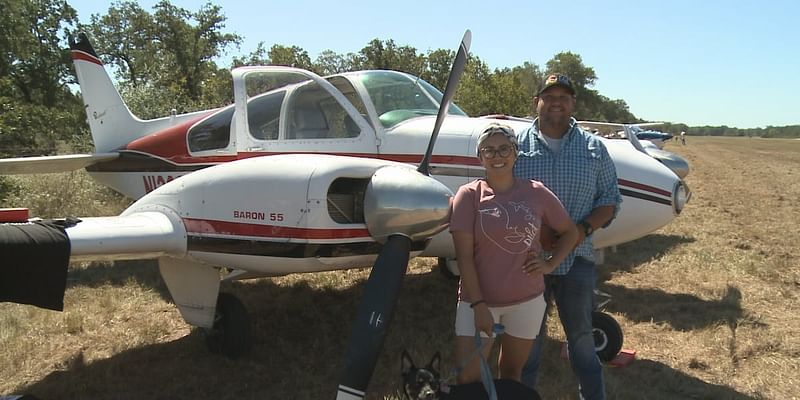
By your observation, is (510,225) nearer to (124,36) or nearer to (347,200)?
(347,200)

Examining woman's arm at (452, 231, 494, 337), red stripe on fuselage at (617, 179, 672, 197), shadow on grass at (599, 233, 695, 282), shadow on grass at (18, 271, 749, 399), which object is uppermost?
red stripe on fuselage at (617, 179, 672, 197)

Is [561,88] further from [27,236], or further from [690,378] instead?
[27,236]

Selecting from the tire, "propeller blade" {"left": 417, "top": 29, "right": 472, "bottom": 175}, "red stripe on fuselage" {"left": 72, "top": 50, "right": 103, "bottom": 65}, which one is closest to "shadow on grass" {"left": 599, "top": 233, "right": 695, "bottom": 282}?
the tire

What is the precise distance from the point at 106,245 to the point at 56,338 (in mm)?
2208

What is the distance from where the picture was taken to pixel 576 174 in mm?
2891

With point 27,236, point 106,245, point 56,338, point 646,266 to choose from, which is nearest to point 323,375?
point 106,245

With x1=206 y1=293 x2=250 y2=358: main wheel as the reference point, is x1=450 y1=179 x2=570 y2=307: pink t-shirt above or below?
above

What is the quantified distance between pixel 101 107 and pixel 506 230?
296 inches

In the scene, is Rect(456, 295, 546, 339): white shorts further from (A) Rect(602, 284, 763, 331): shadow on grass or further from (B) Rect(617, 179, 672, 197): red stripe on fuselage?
(A) Rect(602, 284, 763, 331): shadow on grass

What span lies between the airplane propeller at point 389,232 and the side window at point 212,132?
288cm

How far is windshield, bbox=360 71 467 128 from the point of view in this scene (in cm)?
526

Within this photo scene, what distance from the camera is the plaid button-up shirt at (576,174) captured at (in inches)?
114

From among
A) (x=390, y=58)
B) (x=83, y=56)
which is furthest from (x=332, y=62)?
(x=83, y=56)

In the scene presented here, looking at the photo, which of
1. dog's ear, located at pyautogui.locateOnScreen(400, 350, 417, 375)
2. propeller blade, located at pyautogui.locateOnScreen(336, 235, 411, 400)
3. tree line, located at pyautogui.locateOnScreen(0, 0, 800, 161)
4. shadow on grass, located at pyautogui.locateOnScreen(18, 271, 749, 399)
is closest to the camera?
dog's ear, located at pyautogui.locateOnScreen(400, 350, 417, 375)
